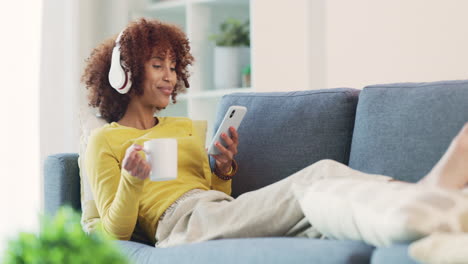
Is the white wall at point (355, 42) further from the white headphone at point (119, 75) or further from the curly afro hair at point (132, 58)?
the white headphone at point (119, 75)

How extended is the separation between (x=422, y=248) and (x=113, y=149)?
112cm

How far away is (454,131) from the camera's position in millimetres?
1856

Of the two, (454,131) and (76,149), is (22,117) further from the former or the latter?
(454,131)

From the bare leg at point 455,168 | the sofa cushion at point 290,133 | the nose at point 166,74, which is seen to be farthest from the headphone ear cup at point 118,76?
the bare leg at point 455,168

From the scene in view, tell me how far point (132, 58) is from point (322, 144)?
67 cm

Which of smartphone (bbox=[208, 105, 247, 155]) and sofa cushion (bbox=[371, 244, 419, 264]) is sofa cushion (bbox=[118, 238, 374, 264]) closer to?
sofa cushion (bbox=[371, 244, 419, 264])

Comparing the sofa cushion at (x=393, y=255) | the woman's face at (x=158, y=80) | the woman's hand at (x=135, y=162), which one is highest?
the woman's face at (x=158, y=80)

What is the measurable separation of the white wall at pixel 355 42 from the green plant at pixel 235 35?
0.34 metres

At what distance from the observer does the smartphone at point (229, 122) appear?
2192mm

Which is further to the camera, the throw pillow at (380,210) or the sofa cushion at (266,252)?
the sofa cushion at (266,252)

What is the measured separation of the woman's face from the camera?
2.35 meters

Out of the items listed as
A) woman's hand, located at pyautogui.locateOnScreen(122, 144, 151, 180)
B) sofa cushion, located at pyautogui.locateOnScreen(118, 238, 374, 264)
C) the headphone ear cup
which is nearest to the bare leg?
sofa cushion, located at pyautogui.locateOnScreen(118, 238, 374, 264)

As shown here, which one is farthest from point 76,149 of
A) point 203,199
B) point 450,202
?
point 450,202

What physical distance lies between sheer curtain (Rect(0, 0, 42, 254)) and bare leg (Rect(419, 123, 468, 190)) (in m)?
2.32
